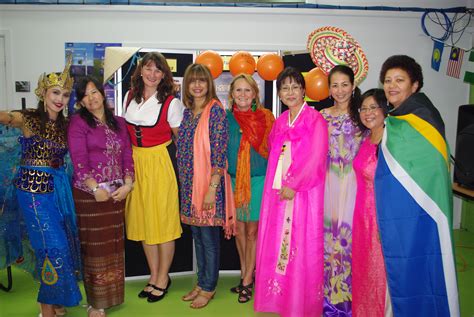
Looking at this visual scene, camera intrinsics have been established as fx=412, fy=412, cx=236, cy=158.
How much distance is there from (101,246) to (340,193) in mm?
1466

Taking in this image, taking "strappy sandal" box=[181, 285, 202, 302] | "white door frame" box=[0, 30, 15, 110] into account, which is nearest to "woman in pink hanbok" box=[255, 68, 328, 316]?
"strappy sandal" box=[181, 285, 202, 302]

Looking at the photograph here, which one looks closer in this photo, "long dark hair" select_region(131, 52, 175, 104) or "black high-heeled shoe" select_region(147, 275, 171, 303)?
"long dark hair" select_region(131, 52, 175, 104)

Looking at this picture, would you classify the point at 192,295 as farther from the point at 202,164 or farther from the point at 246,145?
the point at 246,145

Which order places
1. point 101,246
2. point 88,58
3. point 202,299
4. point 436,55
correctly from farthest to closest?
1. point 436,55
2. point 88,58
3. point 202,299
4. point 101,246

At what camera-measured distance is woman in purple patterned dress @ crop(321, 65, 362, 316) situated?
236 centimetres

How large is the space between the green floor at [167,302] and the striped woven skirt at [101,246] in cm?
23

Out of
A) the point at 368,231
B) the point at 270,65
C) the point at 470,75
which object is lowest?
the point at 368,231

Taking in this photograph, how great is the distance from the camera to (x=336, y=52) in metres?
2.77

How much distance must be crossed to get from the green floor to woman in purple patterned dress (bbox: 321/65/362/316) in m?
0.55

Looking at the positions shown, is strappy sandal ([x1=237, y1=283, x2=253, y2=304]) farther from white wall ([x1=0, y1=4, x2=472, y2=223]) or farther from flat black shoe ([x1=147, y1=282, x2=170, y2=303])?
white wall ([x1=0, y1=4, x2=472, y2=223])

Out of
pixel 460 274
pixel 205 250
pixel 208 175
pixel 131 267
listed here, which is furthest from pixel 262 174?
pixel 460 274

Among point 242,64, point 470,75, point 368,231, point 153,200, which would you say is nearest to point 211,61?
point 242,64

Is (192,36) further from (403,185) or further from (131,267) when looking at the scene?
(403,185)

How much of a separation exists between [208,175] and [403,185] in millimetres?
1187
